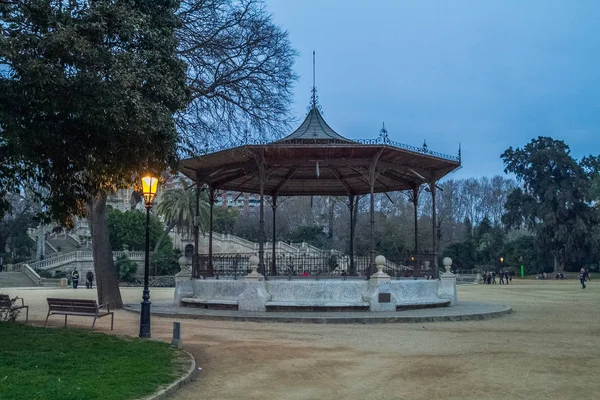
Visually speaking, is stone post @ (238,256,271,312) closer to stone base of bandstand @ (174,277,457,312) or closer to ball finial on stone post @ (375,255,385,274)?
stone base of bandstand @ (174,277,457,312)

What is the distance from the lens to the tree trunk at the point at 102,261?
20.9 meters

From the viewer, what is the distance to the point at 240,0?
19.4 meters

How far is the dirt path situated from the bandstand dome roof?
600 centimetres

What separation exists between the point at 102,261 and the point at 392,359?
14.4 m

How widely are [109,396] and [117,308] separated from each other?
15233 mm

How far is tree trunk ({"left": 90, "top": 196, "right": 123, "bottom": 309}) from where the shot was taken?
20.9m

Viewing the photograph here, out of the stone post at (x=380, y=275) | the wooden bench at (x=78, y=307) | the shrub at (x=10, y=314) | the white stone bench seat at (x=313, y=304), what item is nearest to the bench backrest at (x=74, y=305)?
the wooden bench at (x=78, y=307)

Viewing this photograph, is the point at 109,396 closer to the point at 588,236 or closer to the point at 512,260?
the point at 588,236

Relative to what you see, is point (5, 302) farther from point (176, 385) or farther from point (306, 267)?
point (306, 267)

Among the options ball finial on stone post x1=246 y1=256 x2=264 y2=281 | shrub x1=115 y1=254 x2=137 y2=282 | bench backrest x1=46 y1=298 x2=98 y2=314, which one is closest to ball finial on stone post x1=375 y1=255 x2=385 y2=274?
ball finial on stone post x1=246 y1=256 x2=264 y2=281

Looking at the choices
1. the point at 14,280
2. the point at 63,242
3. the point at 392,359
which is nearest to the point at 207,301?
the point at 392,359

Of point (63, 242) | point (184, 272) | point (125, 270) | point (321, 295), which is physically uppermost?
point (63, 242)

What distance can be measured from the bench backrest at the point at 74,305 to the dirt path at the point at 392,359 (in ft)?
Result: 3.55

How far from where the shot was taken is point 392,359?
33.3 ft
